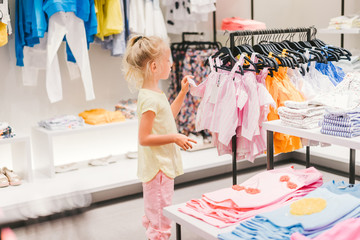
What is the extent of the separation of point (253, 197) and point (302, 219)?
325 mm

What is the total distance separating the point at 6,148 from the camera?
160 inches

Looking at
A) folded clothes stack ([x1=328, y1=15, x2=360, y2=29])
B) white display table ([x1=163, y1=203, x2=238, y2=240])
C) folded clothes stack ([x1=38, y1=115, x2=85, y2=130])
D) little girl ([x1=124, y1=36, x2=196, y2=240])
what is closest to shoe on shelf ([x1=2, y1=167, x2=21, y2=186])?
folded clothes stack ([x1=38, y1=115, x2=85, y2=130])

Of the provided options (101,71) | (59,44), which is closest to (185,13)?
(101,71)

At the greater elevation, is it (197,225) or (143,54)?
(143,54)

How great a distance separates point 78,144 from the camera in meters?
4.52

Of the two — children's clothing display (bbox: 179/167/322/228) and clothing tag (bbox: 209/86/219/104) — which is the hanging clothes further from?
children's clothing display (bbox: 179/167/322/228)

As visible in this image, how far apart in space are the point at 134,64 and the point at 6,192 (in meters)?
1.75

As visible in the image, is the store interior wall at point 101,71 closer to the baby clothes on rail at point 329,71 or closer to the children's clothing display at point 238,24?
the children's clothing display at point 238,24

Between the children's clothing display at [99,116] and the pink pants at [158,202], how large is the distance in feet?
5.79

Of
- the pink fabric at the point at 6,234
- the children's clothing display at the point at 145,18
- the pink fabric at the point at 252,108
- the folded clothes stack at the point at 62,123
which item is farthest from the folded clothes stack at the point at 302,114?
the folded clothes stack at the point at 62,123

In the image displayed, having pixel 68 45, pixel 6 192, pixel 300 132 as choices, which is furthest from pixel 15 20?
pixel 300 132

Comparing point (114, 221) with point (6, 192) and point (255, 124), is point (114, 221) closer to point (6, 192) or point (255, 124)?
point (6, 192)

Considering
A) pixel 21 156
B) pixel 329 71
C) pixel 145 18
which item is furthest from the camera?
pixel 145 18

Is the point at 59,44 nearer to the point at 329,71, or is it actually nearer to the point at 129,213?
the point at 129,213
